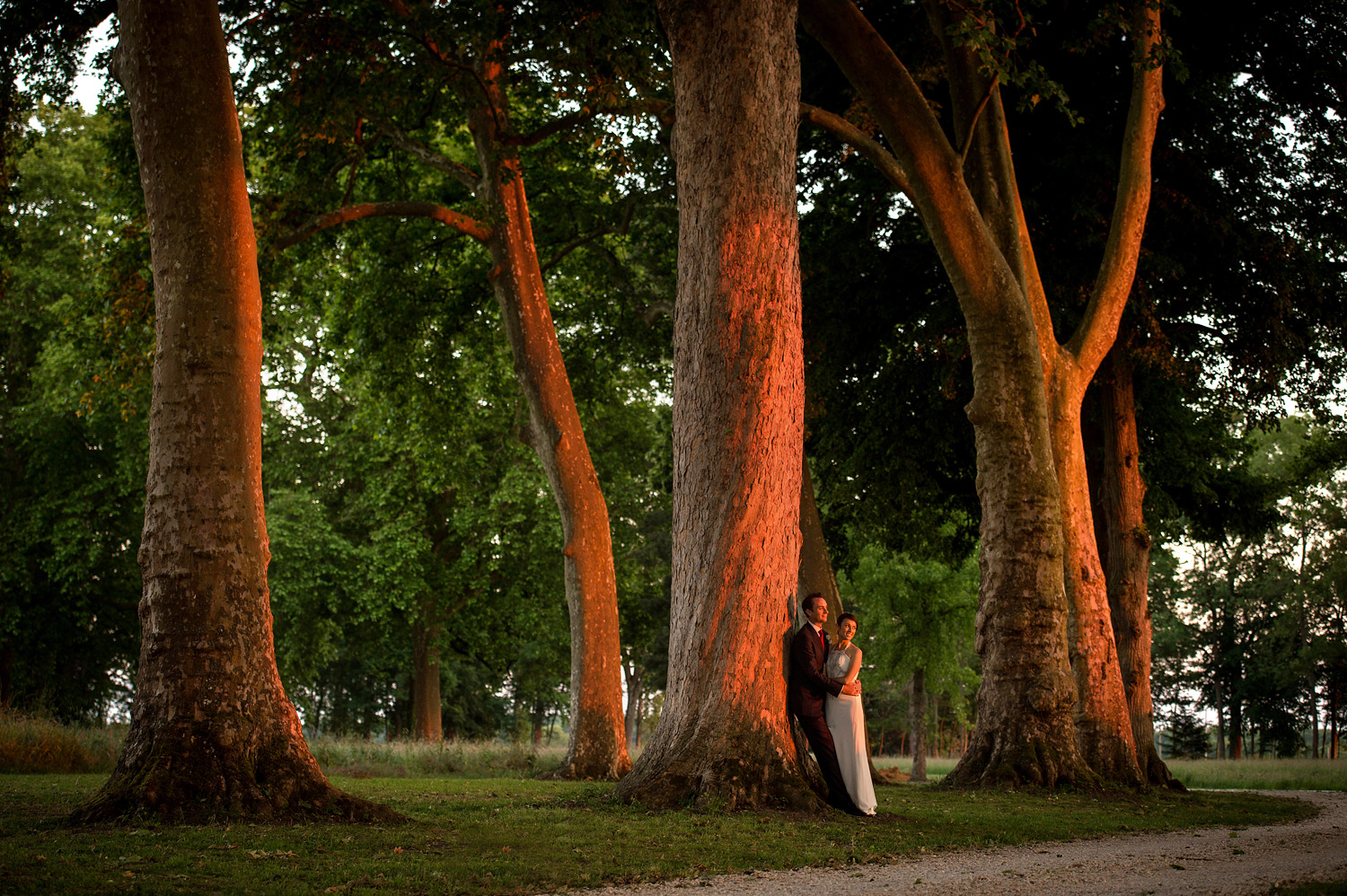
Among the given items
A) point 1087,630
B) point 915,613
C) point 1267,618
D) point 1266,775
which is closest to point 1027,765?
point 1087,630

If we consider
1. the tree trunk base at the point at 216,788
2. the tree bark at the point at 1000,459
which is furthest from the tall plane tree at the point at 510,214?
the tree trunk base at the point at 216,788

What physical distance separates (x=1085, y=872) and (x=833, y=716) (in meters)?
3.19

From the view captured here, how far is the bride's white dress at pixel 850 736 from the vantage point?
29.2ft

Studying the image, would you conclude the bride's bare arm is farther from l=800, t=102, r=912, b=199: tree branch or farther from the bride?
l=800, t=102, r=912, b=199: tree branch

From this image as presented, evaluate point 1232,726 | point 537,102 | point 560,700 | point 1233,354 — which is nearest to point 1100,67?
point 1233,354

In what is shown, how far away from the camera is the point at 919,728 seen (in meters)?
32.0

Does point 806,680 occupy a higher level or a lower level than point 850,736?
higher

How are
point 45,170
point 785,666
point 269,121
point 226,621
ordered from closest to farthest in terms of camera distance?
point 226,621
point 785,666
point 269,121
point 45,170

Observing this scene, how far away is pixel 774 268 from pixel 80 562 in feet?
80.0

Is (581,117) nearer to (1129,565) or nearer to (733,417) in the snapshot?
(733,417)

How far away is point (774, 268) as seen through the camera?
920 cm

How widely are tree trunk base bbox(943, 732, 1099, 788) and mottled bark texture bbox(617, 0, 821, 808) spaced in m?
4.17

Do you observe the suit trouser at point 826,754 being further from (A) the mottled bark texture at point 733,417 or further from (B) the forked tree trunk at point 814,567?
(B) the forked tree trunk at point 814,567

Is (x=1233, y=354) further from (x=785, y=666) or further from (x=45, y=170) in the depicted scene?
(x=45, y=170)
